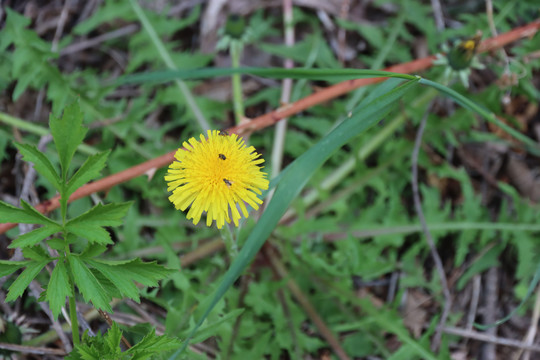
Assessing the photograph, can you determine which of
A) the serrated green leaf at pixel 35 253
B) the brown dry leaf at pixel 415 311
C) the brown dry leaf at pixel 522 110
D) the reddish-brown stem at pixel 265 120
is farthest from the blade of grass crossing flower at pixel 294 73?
the brown dry leaf at pixel 522 110

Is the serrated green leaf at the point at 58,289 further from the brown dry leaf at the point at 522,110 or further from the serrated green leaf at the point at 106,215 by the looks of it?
the brown dry leaf at the point at 522,110

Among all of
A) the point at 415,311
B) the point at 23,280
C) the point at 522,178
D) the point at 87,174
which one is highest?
the point at 87,174

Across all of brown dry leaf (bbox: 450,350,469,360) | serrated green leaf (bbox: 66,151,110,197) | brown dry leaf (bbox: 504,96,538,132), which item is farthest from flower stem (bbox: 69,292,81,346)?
brown dry leaf (bbox: 504,96,538,132)

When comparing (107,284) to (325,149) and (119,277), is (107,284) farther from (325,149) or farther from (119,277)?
(325,149)

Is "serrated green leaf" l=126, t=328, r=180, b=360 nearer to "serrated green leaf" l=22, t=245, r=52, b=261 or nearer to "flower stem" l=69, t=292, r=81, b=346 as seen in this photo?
"flower stem" l=69, t=292, r=81, b=346

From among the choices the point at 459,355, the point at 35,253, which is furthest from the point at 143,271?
the point at 459,355
